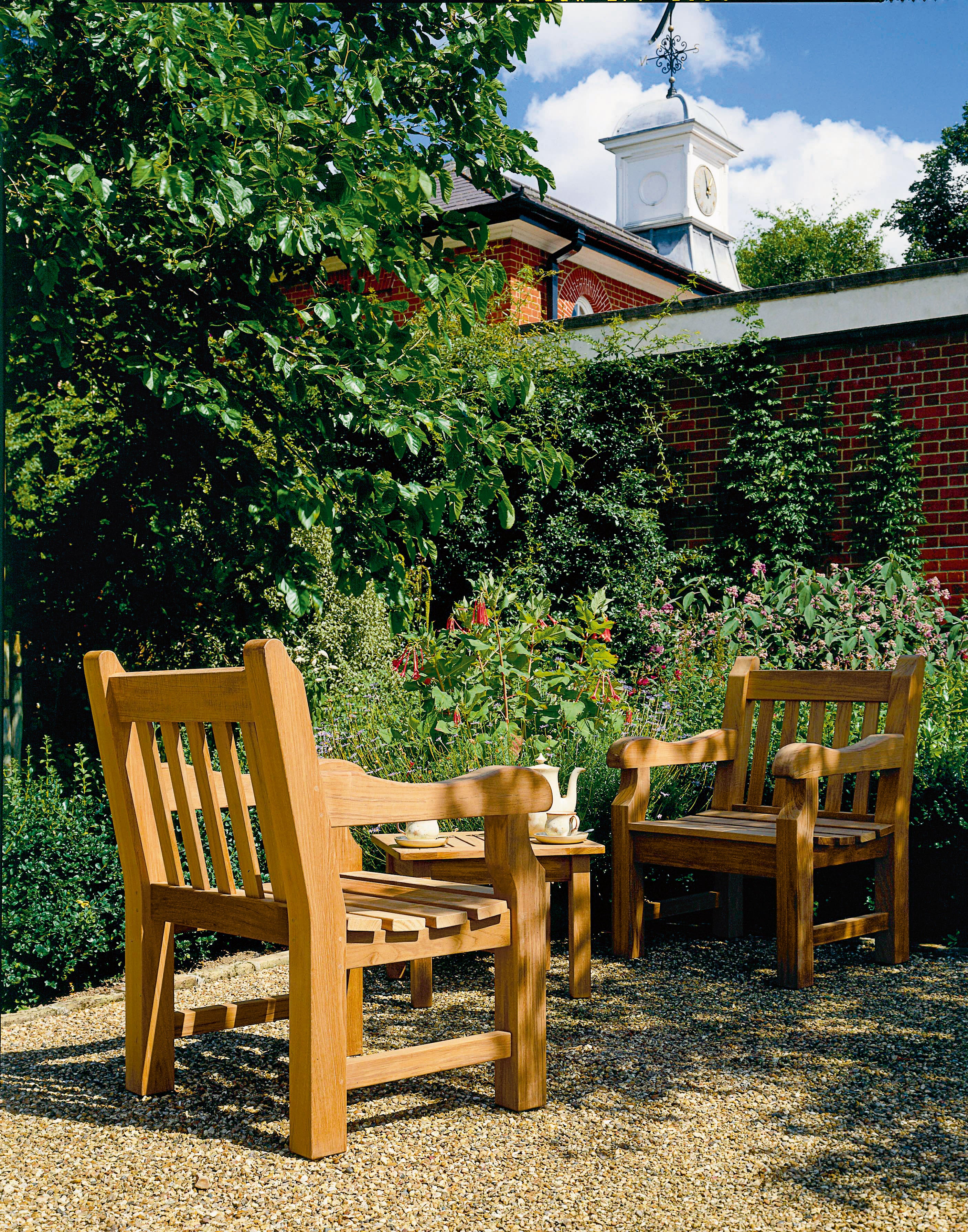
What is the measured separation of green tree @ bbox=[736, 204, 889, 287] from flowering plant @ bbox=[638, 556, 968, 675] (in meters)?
26.0

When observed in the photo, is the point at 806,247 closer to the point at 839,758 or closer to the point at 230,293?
the point at 230,293

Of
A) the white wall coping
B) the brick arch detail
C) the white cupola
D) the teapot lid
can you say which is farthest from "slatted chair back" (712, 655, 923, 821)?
the white cupola

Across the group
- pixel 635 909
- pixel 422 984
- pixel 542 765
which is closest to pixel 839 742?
pixel 635 909

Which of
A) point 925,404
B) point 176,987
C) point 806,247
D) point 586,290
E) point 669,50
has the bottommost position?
point 176,987

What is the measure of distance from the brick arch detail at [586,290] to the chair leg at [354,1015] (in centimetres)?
1136

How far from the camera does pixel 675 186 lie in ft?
67.6

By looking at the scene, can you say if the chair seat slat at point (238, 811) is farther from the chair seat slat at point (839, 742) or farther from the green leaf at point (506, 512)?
the chair seat slat at point (839, 742)

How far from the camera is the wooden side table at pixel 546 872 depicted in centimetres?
377

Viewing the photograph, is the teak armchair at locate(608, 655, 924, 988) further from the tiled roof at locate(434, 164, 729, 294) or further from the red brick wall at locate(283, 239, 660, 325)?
the tiled roof at locate(434, 164, 729, 294)

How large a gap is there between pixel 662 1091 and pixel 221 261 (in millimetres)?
3360

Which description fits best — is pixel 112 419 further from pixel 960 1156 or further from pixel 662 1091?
pixel 960 1156

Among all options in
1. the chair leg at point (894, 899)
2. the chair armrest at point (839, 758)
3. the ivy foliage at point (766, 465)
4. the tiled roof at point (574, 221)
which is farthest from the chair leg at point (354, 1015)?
the tiled roof at point (574, 221)

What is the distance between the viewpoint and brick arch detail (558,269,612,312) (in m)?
13.7

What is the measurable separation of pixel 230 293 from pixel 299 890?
2.89 meters
